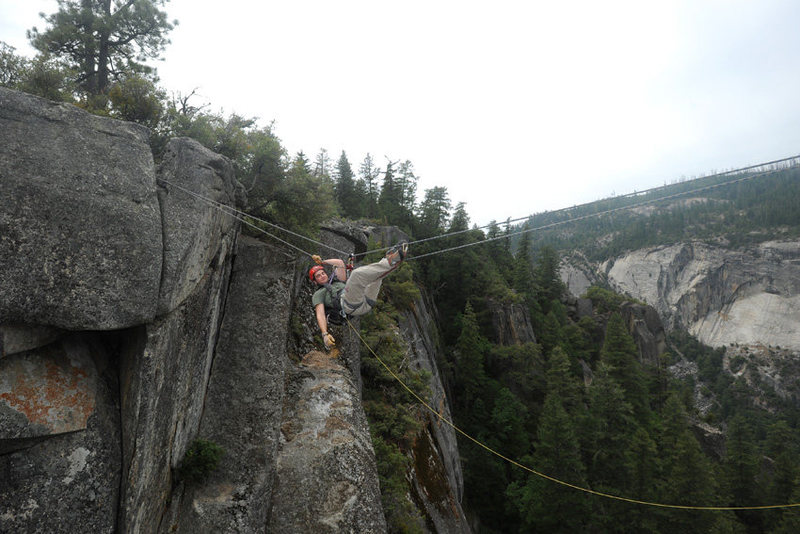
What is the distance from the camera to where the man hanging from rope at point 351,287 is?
7.28 meters

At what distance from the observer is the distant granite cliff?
4.64 meters

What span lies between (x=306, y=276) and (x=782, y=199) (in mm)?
198990

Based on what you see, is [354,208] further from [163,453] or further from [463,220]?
[163,453]

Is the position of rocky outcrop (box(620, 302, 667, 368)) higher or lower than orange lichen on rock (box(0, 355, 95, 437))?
lower

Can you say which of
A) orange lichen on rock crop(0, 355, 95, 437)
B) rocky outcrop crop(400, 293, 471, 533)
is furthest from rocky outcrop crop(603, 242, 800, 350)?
orange lichen on rock crop(0, 355, 95, 437)

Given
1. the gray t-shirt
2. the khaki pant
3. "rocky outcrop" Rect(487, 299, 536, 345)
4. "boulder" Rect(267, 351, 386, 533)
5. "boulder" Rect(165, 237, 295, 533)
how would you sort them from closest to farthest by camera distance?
1. "boulder" Rect(165, 237, 295, 533)
2. "boulder" Rect(267, 351, 386, 533)
3. the khaki pant
4. the gray t-shirt
5. "rocky outcrop" Rect(487, 299, 536, 345)

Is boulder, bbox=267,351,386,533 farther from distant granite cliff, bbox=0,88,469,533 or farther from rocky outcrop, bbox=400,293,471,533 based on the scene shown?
rocky outcrop, bbox=400,293,471,533

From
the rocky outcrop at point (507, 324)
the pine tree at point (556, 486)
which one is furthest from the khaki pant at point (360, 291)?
the rocky outcrop at point (507, 324)

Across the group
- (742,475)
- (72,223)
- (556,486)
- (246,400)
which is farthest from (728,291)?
(72,223)

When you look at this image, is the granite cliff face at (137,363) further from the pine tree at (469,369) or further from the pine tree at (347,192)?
the pine tree at (347,192)

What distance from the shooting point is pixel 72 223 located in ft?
16.8

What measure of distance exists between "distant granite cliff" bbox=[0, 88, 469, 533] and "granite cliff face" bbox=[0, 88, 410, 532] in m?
0.02

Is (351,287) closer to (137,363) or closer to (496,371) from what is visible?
(137,363)

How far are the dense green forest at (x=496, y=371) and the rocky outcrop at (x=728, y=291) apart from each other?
308 feet
